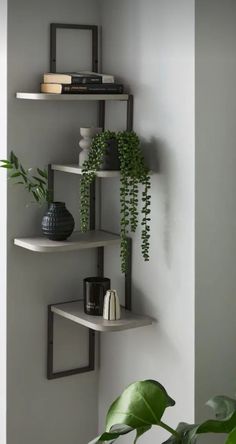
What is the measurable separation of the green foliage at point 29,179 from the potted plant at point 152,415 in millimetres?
1551

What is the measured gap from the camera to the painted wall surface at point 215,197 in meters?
2.47

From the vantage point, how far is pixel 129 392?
4.22 feet

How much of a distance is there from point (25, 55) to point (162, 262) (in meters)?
0.87

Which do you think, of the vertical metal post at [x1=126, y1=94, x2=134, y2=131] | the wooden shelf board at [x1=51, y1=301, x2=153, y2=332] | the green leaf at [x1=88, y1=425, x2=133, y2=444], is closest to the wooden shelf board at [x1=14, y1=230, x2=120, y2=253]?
the wooden shelf board at [x1=51, y1=301, x2=153, y2=332]

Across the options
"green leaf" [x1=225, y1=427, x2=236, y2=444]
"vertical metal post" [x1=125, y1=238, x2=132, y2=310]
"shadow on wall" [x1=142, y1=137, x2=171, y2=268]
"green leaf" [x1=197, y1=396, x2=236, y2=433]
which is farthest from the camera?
"vertical metal post" [x1=125, y1=238, x2=132, y2=310]

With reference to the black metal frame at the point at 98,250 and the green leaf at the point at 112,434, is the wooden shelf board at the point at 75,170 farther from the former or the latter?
the green leaf at the point at 112,434

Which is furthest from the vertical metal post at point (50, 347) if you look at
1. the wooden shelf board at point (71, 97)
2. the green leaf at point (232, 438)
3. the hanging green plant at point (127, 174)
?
the green leaf at point (232, 438)

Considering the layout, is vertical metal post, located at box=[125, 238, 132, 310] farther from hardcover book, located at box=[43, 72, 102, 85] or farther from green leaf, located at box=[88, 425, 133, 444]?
green leaf, located at box=[88, 425, 133, 444]

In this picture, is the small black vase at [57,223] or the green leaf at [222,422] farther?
the small black vase at [57,223]

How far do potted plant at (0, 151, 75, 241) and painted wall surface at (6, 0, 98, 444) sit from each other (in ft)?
0.13

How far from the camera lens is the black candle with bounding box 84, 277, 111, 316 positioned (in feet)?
9.14

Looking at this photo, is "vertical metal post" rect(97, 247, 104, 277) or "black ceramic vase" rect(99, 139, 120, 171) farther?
"vertical metal post" rect(97, 247, 104, 277)

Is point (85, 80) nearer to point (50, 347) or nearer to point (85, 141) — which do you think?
point (85, 141)

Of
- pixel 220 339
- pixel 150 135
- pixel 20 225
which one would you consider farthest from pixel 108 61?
pixel 220 339
